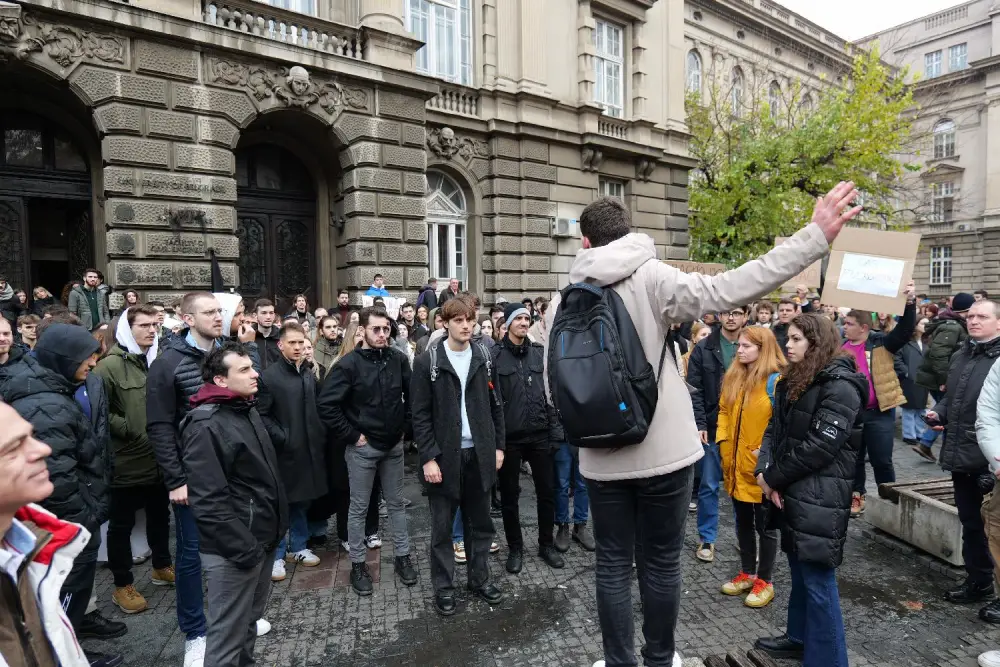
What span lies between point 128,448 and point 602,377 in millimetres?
3743

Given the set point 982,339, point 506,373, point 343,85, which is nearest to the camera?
point 982,339

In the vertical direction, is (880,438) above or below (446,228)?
below

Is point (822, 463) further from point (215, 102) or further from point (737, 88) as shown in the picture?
point (737, 88)

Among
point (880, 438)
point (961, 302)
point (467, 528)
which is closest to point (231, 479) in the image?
point (467, 528)

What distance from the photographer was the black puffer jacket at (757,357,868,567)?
10.3 ft

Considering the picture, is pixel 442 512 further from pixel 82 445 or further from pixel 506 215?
pixel 506 215

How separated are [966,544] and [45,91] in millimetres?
13266

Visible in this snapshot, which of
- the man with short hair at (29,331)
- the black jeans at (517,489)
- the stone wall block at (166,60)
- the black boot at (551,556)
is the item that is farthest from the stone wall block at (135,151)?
the black boot at (551,556)

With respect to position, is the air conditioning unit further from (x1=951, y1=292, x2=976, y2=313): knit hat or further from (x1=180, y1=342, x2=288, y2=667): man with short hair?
(x1=180, y1=342, x2=288, y2=667): man with short hair

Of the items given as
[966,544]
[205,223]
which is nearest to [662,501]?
[966,544]

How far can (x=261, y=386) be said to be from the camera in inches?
172

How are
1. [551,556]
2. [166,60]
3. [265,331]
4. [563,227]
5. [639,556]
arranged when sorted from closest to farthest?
[639,556] < [551,556] < [265,331] < [166,60] < [563,227]

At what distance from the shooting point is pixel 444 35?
14.6 m

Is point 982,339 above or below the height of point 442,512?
above
